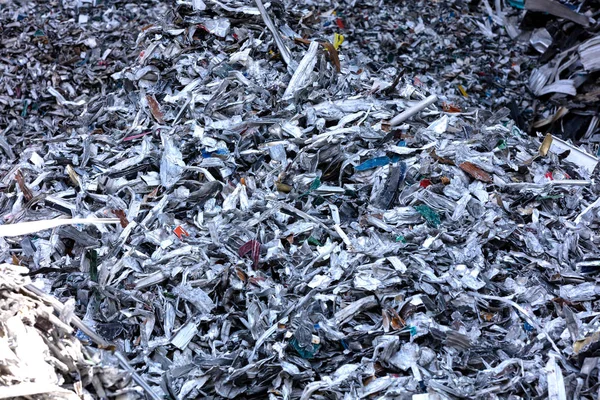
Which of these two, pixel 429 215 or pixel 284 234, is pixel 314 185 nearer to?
pixel 284 234

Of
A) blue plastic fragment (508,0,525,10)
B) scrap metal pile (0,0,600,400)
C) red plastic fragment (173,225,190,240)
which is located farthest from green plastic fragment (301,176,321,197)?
blue plastic fragment (508,0,525,10)

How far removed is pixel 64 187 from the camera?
258cm

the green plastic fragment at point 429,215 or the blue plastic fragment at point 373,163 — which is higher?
the blue plastic fragment at point 373,163

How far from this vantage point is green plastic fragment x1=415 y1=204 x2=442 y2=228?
236 cm

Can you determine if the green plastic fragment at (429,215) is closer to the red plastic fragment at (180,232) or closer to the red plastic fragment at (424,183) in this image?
the red plastic fragment at (424,183)

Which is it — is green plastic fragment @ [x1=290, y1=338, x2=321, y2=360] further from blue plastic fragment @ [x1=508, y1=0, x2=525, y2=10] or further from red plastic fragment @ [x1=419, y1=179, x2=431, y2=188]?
blue plastic fragment @ [x1=508, y1=0, x2=525, y2=10]

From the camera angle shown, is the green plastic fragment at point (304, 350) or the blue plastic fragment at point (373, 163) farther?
the blue plastic fragment at point (373, 163)

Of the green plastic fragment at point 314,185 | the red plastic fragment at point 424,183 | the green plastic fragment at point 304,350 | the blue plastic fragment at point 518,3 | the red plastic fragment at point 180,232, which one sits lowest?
the green plastic fragment at point 304,350

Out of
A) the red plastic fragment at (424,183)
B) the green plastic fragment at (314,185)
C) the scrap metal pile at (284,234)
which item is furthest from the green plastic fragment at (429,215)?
the green plastic fragment at (314,185)

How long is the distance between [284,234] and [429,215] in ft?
1.97

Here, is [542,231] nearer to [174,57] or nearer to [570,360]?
[570,360]

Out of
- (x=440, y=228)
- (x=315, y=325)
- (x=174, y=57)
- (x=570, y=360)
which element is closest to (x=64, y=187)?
(x=174, y=57)

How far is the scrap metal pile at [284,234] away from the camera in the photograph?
6.11ft

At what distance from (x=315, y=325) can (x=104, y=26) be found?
3428 millimetres
